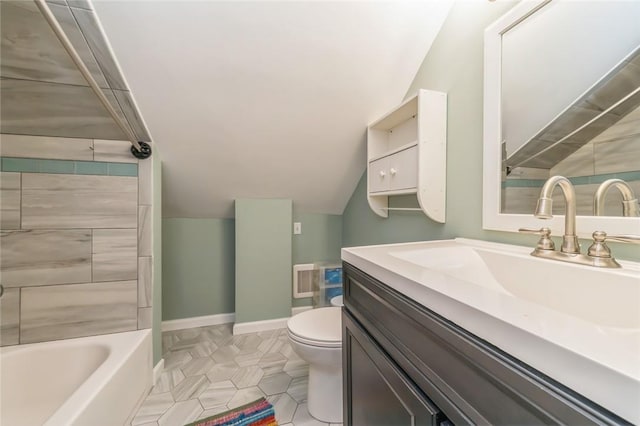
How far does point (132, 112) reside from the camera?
1.49 meters

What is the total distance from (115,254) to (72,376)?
1.96 ft

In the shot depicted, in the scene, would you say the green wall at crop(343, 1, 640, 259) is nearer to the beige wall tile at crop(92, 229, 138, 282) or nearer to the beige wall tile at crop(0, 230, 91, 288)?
the beige wall tile at crop(92, 229, 138, 282)

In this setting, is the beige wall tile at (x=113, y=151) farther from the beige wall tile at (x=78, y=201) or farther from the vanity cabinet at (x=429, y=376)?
the vanity cabinet at (x=429, y=376)

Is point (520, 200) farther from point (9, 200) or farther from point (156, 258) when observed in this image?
point (9, 200)

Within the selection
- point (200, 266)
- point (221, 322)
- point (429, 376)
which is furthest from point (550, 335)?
point (221, 322)

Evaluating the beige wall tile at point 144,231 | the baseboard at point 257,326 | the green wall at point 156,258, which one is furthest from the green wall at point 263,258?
the beige wall tile at point 144,231

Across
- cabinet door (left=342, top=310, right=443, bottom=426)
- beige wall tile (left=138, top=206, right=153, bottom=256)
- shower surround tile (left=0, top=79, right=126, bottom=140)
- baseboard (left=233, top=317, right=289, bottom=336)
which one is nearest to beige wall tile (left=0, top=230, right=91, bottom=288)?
beige wall tile (left=138, top=206, right=153, bottom=256)

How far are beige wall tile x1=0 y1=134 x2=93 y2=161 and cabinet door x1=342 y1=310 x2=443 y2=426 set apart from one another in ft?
5.23

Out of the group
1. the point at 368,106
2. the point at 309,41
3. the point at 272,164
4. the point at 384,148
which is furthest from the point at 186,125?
the point at 384,148

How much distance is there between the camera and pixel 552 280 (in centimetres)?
72

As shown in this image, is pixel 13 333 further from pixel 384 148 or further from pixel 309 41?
pixel 384 148

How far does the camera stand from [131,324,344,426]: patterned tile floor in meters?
1.35

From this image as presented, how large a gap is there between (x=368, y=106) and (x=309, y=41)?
1.76 ft

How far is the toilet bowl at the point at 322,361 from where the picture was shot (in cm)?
122
